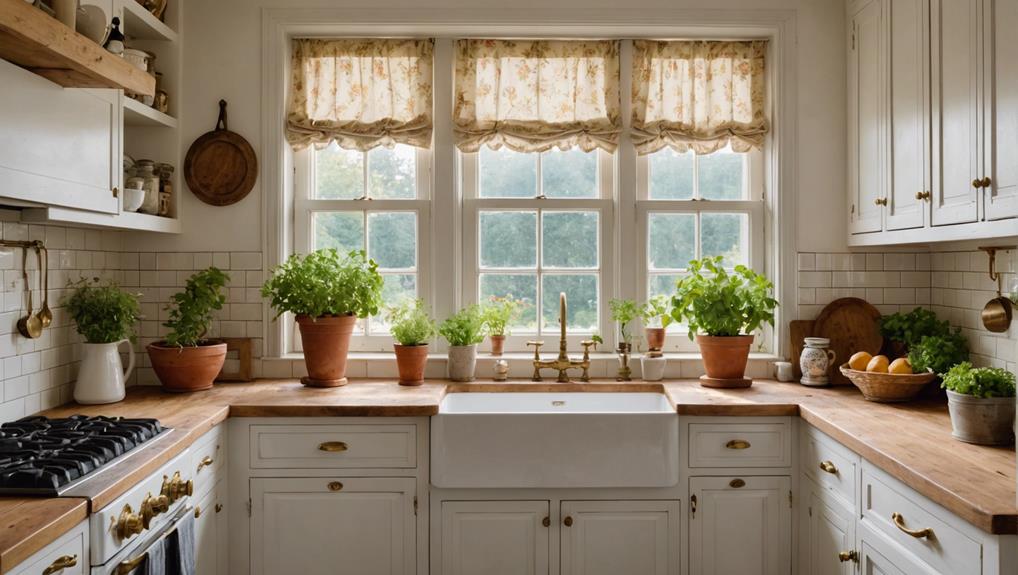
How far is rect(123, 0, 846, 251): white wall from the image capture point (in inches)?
121

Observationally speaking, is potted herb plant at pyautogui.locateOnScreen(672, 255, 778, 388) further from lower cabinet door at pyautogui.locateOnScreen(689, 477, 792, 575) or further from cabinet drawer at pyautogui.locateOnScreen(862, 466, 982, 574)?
cabinet drawer at pyautogui.locateOnScreen(862, 466, 982, 574)

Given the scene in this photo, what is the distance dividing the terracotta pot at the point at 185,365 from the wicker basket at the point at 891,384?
8.63 ft

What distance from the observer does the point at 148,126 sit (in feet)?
9.89

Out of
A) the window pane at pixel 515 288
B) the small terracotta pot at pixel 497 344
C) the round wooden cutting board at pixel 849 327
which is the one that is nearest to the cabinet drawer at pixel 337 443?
the small terracotta pot at pixel 497 344

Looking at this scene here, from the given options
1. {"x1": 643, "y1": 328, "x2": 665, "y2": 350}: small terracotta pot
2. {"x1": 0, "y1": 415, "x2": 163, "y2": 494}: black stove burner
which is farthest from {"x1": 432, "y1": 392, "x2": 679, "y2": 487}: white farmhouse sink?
{"x1": 0, "y1": 415, "x2": 163, "y2": 494}: black stove burner

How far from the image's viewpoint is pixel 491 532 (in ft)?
8.34

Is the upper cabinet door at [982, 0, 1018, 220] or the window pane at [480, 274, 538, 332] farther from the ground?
the upper cabinet door at [982, 0, 1018, 220]

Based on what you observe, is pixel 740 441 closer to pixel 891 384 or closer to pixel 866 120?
pixel 891 384

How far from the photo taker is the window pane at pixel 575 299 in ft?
10.7

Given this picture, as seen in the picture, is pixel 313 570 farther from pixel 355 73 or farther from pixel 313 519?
pixel 355 73

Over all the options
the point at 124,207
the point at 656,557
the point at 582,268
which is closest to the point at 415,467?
the point at 656,557

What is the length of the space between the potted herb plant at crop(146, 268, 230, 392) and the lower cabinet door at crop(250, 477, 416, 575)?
0.56 meters

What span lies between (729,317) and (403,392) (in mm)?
1428

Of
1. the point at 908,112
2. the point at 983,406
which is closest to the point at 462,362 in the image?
the point at 983,406
